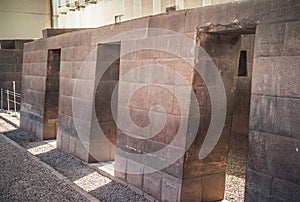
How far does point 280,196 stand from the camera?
3.19 metres

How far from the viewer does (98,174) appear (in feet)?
20.0

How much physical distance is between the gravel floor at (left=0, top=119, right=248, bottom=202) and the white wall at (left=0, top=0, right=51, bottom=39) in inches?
492

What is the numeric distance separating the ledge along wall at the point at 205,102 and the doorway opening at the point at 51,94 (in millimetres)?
1119

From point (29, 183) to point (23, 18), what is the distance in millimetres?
16875

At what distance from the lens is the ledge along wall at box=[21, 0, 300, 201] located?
10.2ft

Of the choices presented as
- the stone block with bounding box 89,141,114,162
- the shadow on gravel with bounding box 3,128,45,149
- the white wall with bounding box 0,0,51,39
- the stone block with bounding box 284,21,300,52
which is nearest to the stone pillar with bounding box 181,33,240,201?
the stone block with bounding box 284,21,300,52

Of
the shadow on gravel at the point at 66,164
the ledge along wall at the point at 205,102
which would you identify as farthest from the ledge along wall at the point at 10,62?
the shadow on gravel at the point at 66,164

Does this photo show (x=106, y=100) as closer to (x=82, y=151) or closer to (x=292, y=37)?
(x=82, y=151)

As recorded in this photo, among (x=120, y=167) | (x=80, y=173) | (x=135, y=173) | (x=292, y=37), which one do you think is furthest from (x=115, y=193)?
(x=292, y=37)

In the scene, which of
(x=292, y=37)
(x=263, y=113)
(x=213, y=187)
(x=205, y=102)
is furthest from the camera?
(x=213, y=187)

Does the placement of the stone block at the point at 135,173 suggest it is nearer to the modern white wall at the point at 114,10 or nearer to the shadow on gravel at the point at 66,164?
the shadow on gravel at the point at 66,164

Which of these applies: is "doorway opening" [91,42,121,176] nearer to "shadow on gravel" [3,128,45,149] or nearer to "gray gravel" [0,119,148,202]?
"gray gravel" [0,119,148,202]

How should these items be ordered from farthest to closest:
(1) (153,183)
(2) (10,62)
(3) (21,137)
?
(2) (10,62) → (3) (21,137) → (1) (153,183)

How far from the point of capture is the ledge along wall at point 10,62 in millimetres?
14531
